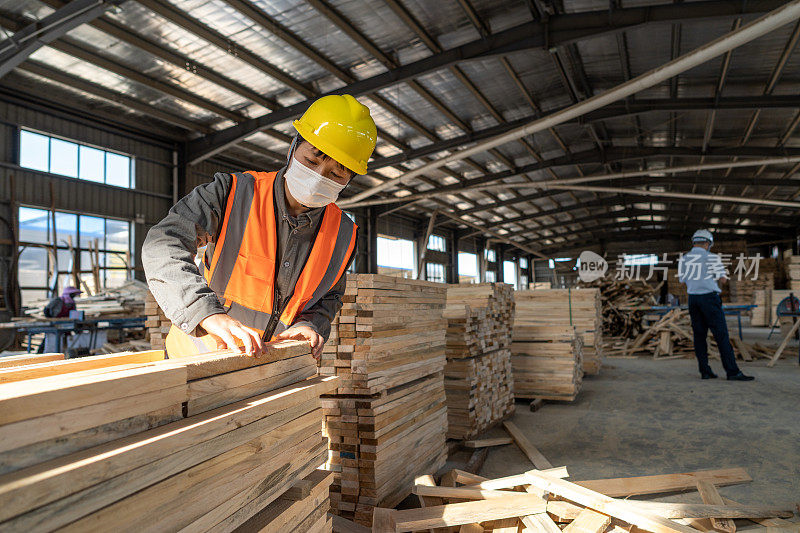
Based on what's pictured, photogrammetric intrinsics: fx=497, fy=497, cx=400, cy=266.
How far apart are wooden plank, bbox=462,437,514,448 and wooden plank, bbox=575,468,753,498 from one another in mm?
1230

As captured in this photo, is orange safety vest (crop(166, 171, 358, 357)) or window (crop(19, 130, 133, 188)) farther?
window (crop(19, 130, 133, 188))

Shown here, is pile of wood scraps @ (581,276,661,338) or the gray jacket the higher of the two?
the gray jacket

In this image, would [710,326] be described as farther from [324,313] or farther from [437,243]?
[437,243]

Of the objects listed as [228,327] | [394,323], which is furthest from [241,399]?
[394,323]

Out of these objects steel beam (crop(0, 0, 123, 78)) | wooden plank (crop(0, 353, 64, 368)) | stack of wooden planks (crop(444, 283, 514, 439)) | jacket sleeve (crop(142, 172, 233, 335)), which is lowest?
stack of wooden planks (crop(444, 283, 514, 439))

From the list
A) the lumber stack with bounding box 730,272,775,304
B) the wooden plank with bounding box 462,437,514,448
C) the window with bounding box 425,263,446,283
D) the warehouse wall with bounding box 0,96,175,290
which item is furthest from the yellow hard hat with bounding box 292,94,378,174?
the lumber stack with bounding box 730,272,775,304

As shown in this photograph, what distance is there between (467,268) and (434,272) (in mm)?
4394

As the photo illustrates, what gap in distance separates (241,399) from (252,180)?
104 centimetres

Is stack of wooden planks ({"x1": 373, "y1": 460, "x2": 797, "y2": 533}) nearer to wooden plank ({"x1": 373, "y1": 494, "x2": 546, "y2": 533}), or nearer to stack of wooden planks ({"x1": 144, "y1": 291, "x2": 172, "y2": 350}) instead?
wooden plank ({"x1": 373, "y1": 494, "x2": 546, "y2": 533})

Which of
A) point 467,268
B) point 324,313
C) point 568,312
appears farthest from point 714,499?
point 467,268

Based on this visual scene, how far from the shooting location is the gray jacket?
1729 mm

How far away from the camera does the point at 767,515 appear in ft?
10.1

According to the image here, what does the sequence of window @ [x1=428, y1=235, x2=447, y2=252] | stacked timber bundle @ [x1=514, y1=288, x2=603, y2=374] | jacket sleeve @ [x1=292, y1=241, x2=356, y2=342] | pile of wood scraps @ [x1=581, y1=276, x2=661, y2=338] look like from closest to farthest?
jacket sleeve @ [x1=292, y1=241, x2=356, y2=342] → stacked timber bundle @ [x1=514, y1=288, x2=603, y2=374] → pile of wood scraps @ [x1=581, y1=276, x2=661, y2=338] → window @ [x1=428, y1=235, x2=447, y2=252]

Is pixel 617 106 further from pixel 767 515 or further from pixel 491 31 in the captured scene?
pixel 767 515
